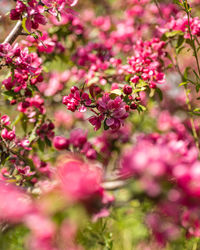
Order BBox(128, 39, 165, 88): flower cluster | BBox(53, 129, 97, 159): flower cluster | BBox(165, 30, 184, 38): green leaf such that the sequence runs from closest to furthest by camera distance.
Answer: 1. BBox(53, 129, 97, 159): flower cluster
2. BBox(128, 39, 165, 88): flower cluster
3. BBox(165, 30, 184, 38): green leaf

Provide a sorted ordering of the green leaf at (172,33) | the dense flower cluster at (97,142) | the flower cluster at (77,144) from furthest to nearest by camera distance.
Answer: the green leaf at (172,33) → the flower cluster at (77,144) → the dense flower cluster at (97,142)

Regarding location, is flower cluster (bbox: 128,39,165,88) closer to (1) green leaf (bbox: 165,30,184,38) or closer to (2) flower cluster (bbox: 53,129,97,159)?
(1) green leaf (bbox: 165,30,184,38)

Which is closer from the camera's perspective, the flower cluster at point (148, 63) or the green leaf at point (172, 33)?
the flower cluster at point (148, 63)

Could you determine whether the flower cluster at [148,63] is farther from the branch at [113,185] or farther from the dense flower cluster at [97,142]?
the branch at [113,185]

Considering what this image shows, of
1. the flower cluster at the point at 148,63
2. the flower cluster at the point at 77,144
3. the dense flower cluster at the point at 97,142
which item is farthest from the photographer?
the flower cluster at the point at 148,63

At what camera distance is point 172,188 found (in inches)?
23.8

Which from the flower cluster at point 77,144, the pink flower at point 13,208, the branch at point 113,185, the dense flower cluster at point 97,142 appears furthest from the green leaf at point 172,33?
the pink flower at point 13,208

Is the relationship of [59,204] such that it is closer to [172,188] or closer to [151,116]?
[172,188]

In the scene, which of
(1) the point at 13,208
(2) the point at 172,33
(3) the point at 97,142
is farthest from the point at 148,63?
(1) the point at 13,208

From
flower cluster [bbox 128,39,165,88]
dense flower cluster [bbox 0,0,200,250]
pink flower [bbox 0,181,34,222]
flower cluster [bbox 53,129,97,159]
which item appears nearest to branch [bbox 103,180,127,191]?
dense flower cluster [bbox 0,0,200,250]

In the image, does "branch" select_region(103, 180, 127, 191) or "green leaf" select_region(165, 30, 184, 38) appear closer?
"branch" select_region(103, 180, 127, 191)

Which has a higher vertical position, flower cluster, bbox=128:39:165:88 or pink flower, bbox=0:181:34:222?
pink flower, bbox=0:181:34:222

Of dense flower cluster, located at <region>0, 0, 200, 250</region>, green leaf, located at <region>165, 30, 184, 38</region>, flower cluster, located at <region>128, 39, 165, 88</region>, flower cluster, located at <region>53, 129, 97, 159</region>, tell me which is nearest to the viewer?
dense flower cluster, located at <region>0, 0, 200, 250</region>

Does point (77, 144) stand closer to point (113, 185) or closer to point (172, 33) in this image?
point (113, 185)
